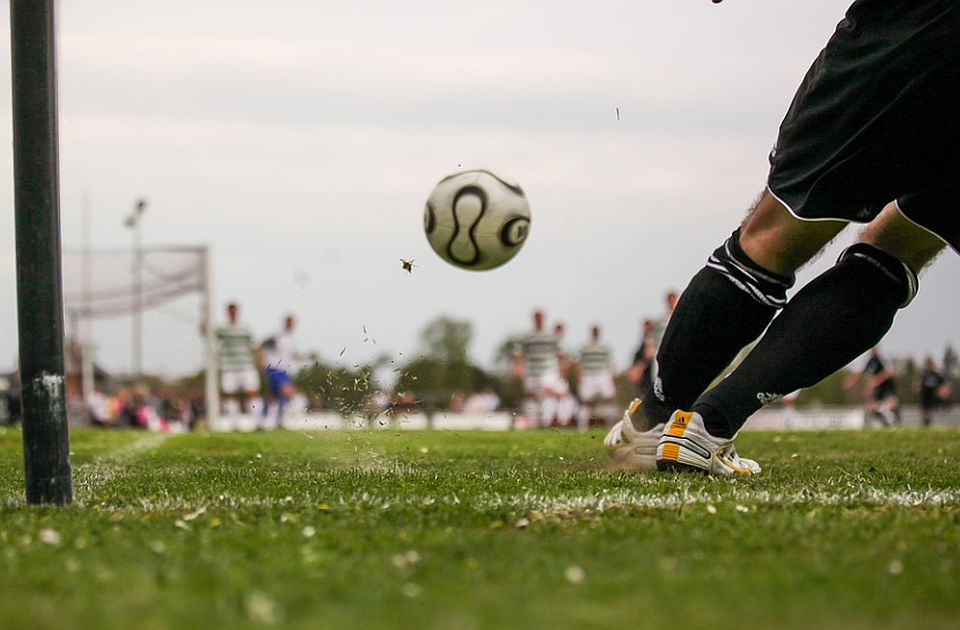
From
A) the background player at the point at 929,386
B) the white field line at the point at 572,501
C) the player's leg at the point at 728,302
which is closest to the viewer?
the white field line at the point at 572,501

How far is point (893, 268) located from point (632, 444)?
1229mm

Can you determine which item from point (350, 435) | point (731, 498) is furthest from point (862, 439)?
point (731, 498)

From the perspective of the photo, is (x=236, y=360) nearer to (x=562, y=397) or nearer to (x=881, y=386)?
(x=562, y=397)

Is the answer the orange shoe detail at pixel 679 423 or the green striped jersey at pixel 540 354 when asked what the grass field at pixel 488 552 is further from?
the green striped jersey at pixel 540 354

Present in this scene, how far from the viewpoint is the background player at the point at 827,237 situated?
13.4 ft

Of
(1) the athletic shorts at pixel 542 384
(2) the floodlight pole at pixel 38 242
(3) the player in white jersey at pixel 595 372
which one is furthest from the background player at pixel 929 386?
(2) the floodlight pole at pixel 38 242

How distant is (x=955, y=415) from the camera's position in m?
39.7

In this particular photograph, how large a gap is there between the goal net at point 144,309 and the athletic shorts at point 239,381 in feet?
6.64

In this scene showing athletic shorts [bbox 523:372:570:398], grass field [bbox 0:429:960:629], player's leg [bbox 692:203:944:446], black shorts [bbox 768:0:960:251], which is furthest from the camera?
athletic shorts [bbox 523:372:570:398]

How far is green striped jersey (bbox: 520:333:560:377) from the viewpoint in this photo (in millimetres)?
21312

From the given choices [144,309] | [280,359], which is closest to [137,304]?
[144,309]

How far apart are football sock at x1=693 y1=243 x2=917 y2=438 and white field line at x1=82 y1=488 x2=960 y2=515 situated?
768mm

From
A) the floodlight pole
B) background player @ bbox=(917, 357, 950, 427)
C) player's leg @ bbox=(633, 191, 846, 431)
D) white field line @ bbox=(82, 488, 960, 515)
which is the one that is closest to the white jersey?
background player @ bbox=(917, 357, 950, 427)

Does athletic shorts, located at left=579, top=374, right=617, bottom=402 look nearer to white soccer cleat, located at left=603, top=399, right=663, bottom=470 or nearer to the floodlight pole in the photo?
white soccer cleat, located at left=603, top=399, right=663, bottom=470
